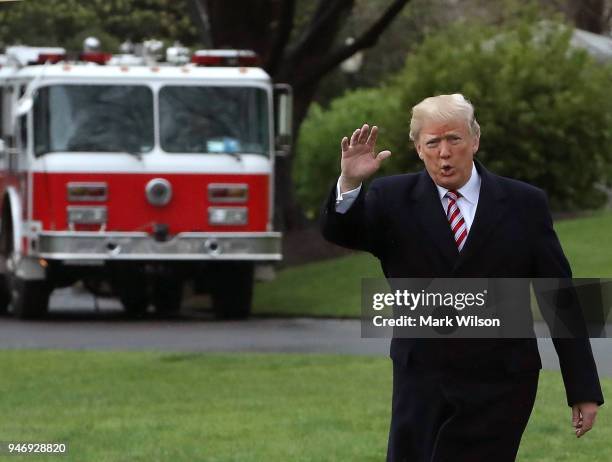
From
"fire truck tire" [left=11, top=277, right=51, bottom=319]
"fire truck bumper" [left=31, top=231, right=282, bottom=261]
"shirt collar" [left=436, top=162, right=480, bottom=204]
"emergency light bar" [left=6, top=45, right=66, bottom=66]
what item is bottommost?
"fire truck tire" [left=11, top=277, right=51, bottom=319]

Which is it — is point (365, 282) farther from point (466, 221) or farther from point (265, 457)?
point (265, 457)

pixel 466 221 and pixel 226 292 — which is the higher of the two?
pixel 466 221

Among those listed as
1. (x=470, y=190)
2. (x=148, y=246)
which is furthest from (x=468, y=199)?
(x=148, y=246)

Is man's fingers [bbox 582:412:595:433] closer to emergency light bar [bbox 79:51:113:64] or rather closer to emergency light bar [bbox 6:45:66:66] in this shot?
emergency light bar [bbox 79:51:113:64]

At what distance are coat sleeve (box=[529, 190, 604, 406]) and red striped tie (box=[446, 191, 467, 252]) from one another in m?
0.22

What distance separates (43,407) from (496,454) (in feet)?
23.0

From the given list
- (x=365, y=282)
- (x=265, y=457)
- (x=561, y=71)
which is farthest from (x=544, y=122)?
(x=365, y=282)

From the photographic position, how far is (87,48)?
23.0 m

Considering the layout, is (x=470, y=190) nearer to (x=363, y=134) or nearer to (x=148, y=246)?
(x=363, y=134)

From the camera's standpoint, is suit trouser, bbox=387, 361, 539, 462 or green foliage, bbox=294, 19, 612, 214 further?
green foliage, bbox=294, 19, 612, 214

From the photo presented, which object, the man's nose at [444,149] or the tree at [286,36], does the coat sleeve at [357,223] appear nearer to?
the man's nose at [444,149]

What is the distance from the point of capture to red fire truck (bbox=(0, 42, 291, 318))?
71.7ft

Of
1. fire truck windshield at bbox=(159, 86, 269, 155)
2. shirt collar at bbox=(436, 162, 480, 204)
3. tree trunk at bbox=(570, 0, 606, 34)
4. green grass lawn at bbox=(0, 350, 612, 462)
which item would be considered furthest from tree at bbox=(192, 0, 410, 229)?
shirt collar at bbox=(436, 162, 480, 204)

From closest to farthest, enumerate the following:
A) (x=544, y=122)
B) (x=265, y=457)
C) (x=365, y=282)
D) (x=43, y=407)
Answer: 1. (x=365, y=282)
2. (x=265, y=457)
3. (x=43, y=407)
4. (x=544, y=122)
